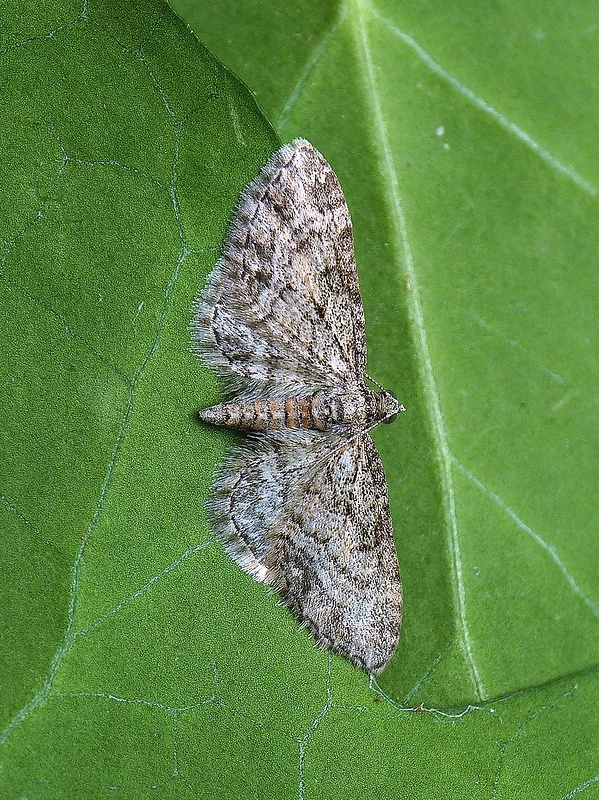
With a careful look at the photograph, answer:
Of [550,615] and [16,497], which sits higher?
[550,615]

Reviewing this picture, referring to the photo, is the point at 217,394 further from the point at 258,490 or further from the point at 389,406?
the point at 389,406

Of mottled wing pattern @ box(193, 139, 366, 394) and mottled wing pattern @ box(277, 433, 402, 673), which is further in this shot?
mottled wing pattern @ box(277, 433, 402, 673)

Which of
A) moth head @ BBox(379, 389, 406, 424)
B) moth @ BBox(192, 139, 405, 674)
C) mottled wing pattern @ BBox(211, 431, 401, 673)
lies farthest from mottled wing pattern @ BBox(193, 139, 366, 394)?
mottled wing pattern @ BBox(211, 431, 401, 673)

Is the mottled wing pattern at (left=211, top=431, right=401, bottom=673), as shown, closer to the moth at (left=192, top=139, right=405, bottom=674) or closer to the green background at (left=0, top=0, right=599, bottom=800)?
the moth at (left=192, top=139, right=405, bottom=674)

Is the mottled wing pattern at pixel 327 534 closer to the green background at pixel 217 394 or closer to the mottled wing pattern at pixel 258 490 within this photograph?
the mottled wing pattern at pixel 258 490

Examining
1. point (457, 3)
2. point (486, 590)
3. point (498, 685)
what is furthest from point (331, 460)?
point (457, 3)

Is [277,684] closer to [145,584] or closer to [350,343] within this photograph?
[145,584]

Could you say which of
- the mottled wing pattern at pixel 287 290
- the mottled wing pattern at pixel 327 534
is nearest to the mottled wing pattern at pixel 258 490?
the mottled wing pattern at pixel 327 534
